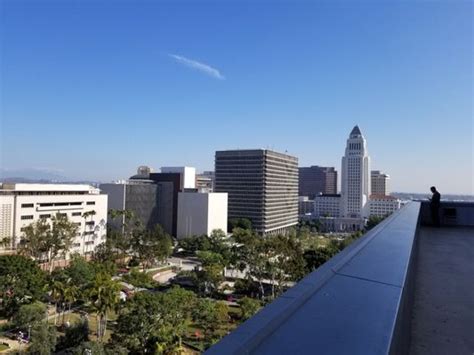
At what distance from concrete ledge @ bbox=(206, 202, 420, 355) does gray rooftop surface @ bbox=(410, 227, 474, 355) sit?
402 mm

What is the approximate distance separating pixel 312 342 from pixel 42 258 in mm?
32714

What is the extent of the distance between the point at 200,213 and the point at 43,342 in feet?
114

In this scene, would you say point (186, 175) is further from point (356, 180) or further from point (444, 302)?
point (444, 302)

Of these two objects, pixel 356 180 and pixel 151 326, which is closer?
pixel 151 326

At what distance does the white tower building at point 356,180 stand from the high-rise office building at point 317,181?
122ft

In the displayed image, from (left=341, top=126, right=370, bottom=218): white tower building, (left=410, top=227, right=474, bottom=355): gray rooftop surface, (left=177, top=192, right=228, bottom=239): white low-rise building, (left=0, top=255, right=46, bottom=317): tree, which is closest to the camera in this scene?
(left=410, top=227, right=474, bottom=355): gray rooftop surface

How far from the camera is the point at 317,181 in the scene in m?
119

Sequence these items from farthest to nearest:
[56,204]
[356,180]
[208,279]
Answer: [356,180]
[56,204]
[208,279]

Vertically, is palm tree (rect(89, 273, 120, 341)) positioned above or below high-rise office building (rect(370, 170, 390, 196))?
below

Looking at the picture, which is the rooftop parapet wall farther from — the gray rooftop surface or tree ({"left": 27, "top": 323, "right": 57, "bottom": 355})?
tree ({"left": 27, "top": 323, "right": 57, "bottom": 355})

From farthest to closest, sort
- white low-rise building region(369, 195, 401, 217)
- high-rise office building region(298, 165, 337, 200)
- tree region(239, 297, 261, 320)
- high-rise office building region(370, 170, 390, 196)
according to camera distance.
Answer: high-rise office building region(298, 165, 337, 200) < high-rise office building region(370, 170, 390, 196) < white low-rise building region(369, 195, 401, 217) < tree region(239, 297, 261, 320)

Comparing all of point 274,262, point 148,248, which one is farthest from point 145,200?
point 274,262

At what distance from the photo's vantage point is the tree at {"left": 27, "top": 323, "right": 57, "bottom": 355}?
43.3ft

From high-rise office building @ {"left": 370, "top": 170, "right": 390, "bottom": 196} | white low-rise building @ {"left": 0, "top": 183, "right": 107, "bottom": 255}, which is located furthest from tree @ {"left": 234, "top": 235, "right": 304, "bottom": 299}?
high-rise office building @ {"left": 370, "top": 170, "right": 390, "bottom": 196}
